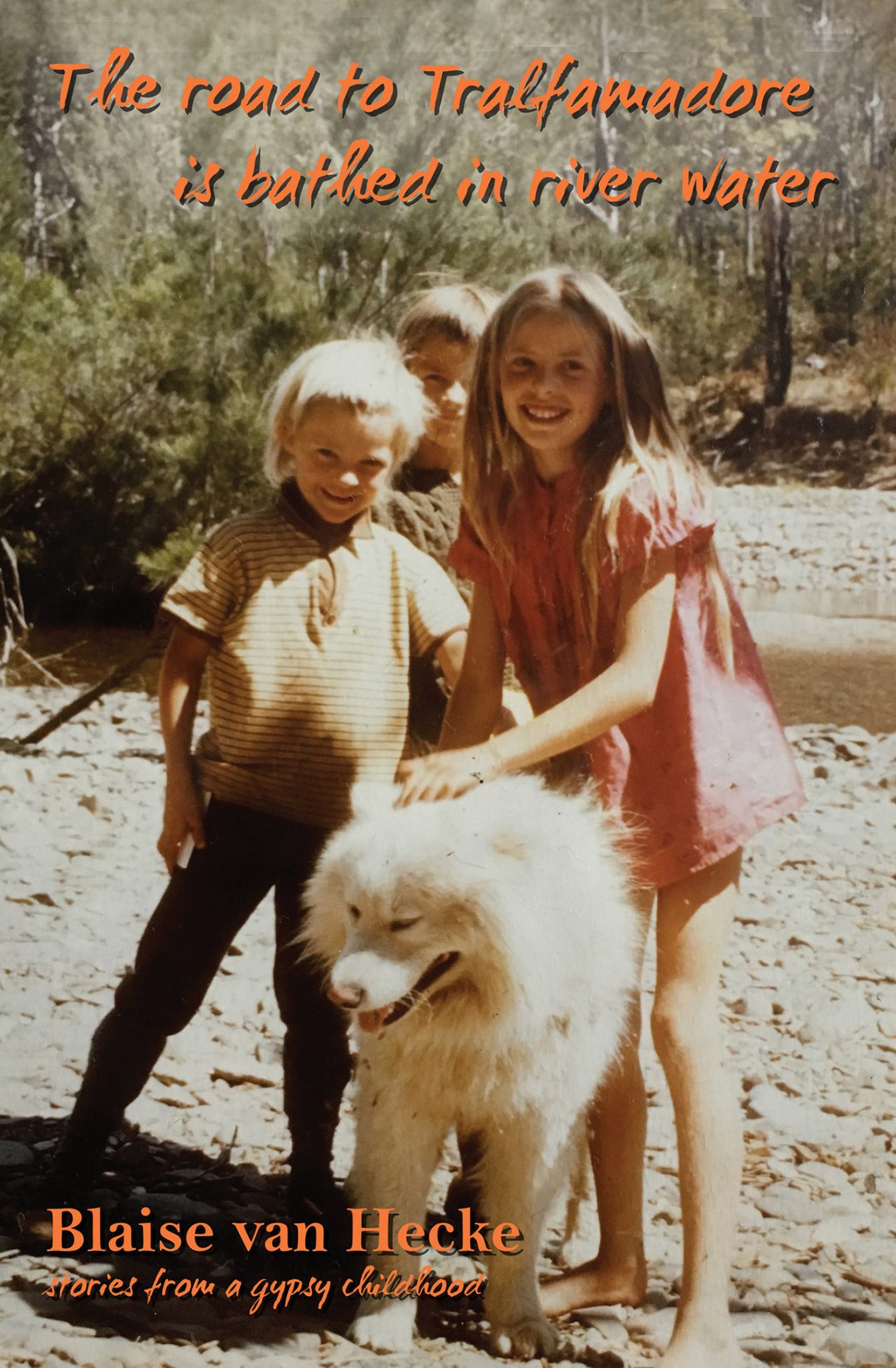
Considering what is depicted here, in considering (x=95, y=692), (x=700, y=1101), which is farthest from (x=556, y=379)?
(x=95, y=692)

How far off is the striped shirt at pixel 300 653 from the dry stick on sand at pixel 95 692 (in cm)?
60

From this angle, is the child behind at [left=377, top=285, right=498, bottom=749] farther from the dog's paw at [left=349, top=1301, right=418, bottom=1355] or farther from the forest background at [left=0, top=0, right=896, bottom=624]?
the dog's paw at [left=349, top=1301, right=418, bottom=1355]

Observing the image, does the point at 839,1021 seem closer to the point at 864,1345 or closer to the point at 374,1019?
the point at 864,1345

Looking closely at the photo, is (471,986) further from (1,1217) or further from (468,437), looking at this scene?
(1,1217)

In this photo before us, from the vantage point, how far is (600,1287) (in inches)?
63.9

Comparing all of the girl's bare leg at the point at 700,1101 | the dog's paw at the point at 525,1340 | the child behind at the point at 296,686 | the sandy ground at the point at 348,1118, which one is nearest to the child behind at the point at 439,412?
the child behind at the point at 296,686

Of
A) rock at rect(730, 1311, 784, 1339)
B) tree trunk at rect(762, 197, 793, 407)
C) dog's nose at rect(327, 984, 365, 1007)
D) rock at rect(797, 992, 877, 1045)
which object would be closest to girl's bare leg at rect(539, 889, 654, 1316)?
rock at rect(730, 1311, 784, 1339)

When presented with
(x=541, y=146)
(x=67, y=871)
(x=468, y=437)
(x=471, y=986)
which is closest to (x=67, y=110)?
(x=541, y=146)

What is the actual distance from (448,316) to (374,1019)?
108 centimetres

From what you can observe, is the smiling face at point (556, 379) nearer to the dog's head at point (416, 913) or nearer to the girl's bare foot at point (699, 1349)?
the dog's head at point (416, 913)

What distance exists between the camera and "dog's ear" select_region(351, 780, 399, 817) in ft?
4.82

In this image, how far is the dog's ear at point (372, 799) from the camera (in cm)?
147

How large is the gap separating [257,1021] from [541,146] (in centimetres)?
158

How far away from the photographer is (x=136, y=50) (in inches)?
73.1
